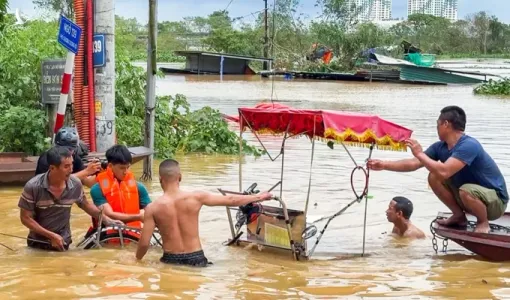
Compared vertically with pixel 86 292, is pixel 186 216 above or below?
above

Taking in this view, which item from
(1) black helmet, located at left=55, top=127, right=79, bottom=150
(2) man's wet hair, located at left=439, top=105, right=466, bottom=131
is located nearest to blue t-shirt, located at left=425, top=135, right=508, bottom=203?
(2) man's wet hair, located at left=439, top=105, right=466, bottom=131

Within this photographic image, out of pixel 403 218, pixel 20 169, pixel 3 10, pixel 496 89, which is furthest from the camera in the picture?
pixel 496 89

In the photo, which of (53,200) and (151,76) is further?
(151,76)

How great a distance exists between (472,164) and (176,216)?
3126 millimetres

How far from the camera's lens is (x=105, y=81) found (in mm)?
12266

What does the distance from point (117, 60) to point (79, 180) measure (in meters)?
8.27

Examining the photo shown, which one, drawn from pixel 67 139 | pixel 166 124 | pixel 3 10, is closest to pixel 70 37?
pixel 67 139

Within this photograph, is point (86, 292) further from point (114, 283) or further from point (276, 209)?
point (276, 209)

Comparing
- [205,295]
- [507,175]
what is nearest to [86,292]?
[205,295]

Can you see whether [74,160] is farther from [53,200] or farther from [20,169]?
[20,169]

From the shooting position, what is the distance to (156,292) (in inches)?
256

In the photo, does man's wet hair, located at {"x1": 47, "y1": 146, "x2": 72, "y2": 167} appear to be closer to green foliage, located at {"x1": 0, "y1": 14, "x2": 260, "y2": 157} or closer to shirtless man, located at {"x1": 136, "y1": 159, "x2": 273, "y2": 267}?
shirtless man, located at {"x1": 136, "y1": 159, "x2": 273, "y2": 267}

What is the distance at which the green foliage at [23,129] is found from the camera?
1366cm

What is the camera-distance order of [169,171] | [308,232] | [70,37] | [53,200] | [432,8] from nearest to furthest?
[169,171]
[53,200]
[308,232]
[70,37]
[432,8]
